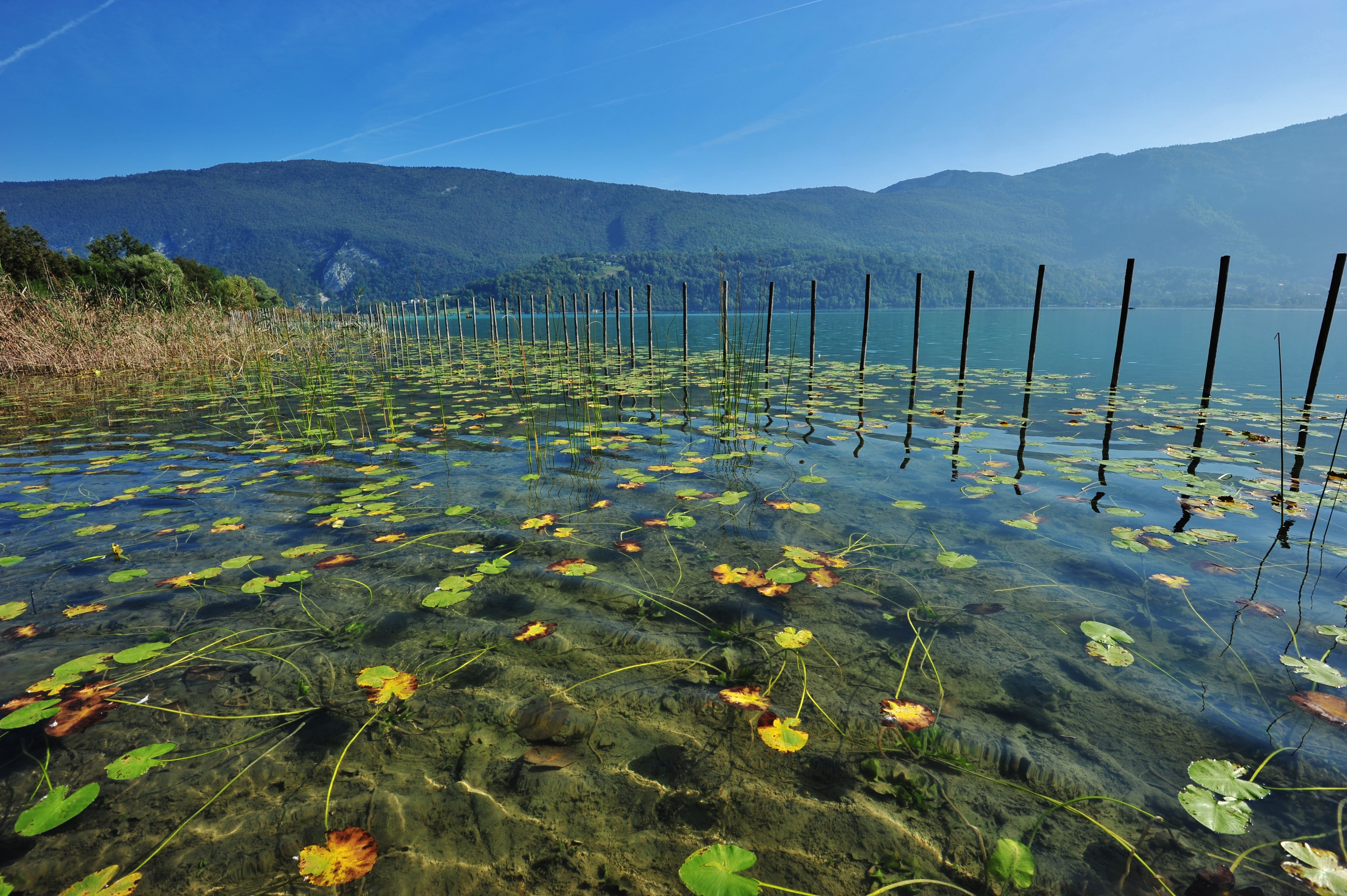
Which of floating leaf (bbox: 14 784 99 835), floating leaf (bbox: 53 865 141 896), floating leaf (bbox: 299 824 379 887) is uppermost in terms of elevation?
floating leaf (bbox: 53 865 141 896)

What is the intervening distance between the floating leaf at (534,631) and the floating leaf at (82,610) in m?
1.91

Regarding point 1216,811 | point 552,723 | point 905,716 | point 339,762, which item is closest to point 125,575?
point 339,762

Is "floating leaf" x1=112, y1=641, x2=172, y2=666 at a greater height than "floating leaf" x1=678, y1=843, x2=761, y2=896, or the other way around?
"floating leaf" x1=678, y1=843, x2=761, y2=896

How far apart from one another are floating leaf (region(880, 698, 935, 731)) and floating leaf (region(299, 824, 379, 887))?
1497 millimetres

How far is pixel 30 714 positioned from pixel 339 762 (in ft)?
3.49

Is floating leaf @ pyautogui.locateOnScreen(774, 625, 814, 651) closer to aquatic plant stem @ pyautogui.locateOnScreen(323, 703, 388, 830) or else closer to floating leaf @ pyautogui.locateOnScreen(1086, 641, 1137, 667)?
floating leaf @ pyautogui.locateOnScreen(1086, 641, 1137, 667)

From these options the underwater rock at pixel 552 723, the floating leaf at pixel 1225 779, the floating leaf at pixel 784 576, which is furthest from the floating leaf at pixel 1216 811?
the underwater rock at pixel 552 723

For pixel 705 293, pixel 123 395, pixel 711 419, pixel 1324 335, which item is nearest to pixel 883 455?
pixel 711 419

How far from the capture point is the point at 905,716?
1797 millimetres

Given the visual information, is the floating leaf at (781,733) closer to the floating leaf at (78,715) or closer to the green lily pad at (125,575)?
the floating leaf at (78,715)

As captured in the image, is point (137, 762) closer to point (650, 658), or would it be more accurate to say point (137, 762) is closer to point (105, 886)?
point (105, 886)

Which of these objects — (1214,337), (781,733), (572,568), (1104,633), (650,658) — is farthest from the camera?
(1214,337)

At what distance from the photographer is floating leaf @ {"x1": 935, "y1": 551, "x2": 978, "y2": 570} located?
2.90m

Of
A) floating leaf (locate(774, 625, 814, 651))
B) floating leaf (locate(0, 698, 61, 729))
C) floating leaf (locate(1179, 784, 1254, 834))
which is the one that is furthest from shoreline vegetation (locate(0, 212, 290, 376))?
floating leaf (locate(1179, 784, 1254, 834))
